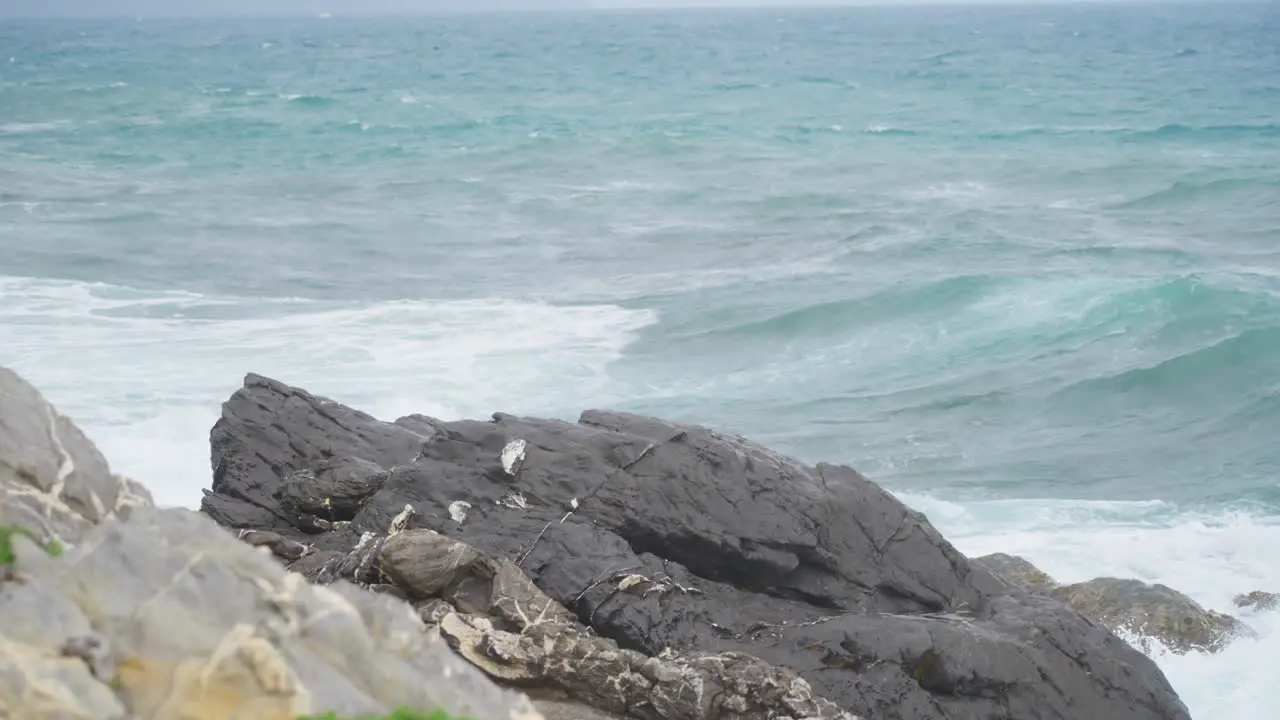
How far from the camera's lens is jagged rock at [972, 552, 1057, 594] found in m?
17.0

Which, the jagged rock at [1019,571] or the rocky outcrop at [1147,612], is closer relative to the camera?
the rocky outcrop at [1147,612]

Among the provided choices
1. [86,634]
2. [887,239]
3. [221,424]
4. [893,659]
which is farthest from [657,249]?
[86,634]

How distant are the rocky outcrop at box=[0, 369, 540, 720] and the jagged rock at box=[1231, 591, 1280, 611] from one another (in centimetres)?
1312

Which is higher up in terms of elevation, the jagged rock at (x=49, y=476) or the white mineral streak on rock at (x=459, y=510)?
the jagged rock at (x=49, y=476)

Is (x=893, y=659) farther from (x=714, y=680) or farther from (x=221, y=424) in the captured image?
(x=221, y=424)

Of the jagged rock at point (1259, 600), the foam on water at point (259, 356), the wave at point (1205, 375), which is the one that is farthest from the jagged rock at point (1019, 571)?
the wave at point (1205, 375)

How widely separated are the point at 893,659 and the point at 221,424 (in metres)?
7.08

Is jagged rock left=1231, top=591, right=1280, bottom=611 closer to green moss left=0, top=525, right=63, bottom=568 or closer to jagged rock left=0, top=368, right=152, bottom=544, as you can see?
jagged rock left=0, top=368, right=152, bottom=544

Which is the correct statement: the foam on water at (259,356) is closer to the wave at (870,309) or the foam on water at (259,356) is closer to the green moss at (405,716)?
the wave at (870,309)

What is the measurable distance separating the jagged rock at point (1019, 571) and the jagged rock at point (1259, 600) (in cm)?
231

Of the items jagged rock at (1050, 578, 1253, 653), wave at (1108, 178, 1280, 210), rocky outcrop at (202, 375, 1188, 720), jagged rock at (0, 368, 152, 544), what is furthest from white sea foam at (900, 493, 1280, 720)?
wave at (1108, 178, 1280, 210)

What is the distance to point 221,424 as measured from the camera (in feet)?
45.3

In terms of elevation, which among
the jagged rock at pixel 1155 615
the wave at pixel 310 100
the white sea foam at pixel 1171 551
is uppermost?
the jagged rock at pixel 1155 615

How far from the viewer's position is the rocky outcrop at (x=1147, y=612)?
15945 millimetres
